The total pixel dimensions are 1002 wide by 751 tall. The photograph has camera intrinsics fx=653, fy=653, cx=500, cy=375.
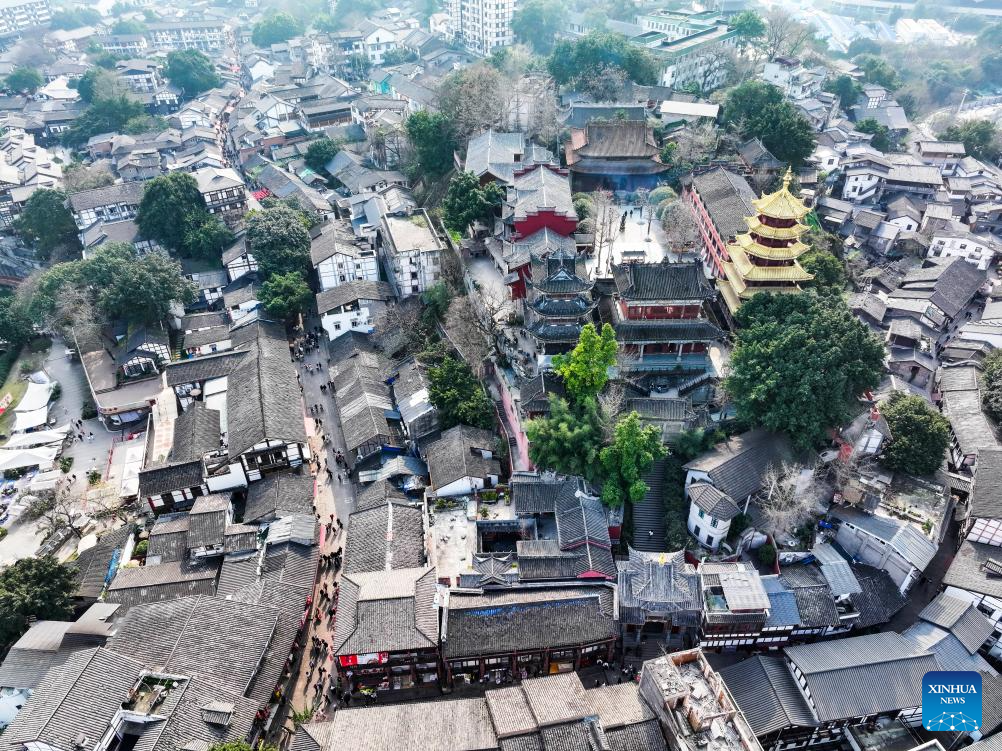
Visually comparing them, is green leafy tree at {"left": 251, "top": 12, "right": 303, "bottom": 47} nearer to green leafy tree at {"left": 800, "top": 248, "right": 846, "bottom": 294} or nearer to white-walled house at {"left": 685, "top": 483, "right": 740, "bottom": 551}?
green leafy tree at {"left": 800, "top": 248, "right": 846, "bottom": 294}

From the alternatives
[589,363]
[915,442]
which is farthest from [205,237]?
[915,442]

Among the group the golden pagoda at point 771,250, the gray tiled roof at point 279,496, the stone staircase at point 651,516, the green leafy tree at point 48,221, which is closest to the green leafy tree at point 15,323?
the green leafy tree at point 48,221

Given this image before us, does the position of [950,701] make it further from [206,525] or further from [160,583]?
[160,583]

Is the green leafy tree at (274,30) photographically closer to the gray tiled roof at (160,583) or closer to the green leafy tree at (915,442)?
the gray tiled roof at (160,583)

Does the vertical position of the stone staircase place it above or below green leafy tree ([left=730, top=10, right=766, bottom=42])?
below

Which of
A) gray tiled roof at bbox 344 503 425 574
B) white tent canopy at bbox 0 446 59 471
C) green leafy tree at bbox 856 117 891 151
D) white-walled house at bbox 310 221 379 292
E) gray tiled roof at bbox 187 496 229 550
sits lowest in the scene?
white tent canopy at bbox 0 446 59 471

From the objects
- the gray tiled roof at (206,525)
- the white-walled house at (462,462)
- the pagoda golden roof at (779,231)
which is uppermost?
the pagoda golden roof at (779,231)

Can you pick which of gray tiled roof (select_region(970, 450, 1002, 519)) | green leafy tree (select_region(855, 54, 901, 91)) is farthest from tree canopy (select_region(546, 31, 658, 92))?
gray tiled roof (select_region(970, 450, 1002, 519))
